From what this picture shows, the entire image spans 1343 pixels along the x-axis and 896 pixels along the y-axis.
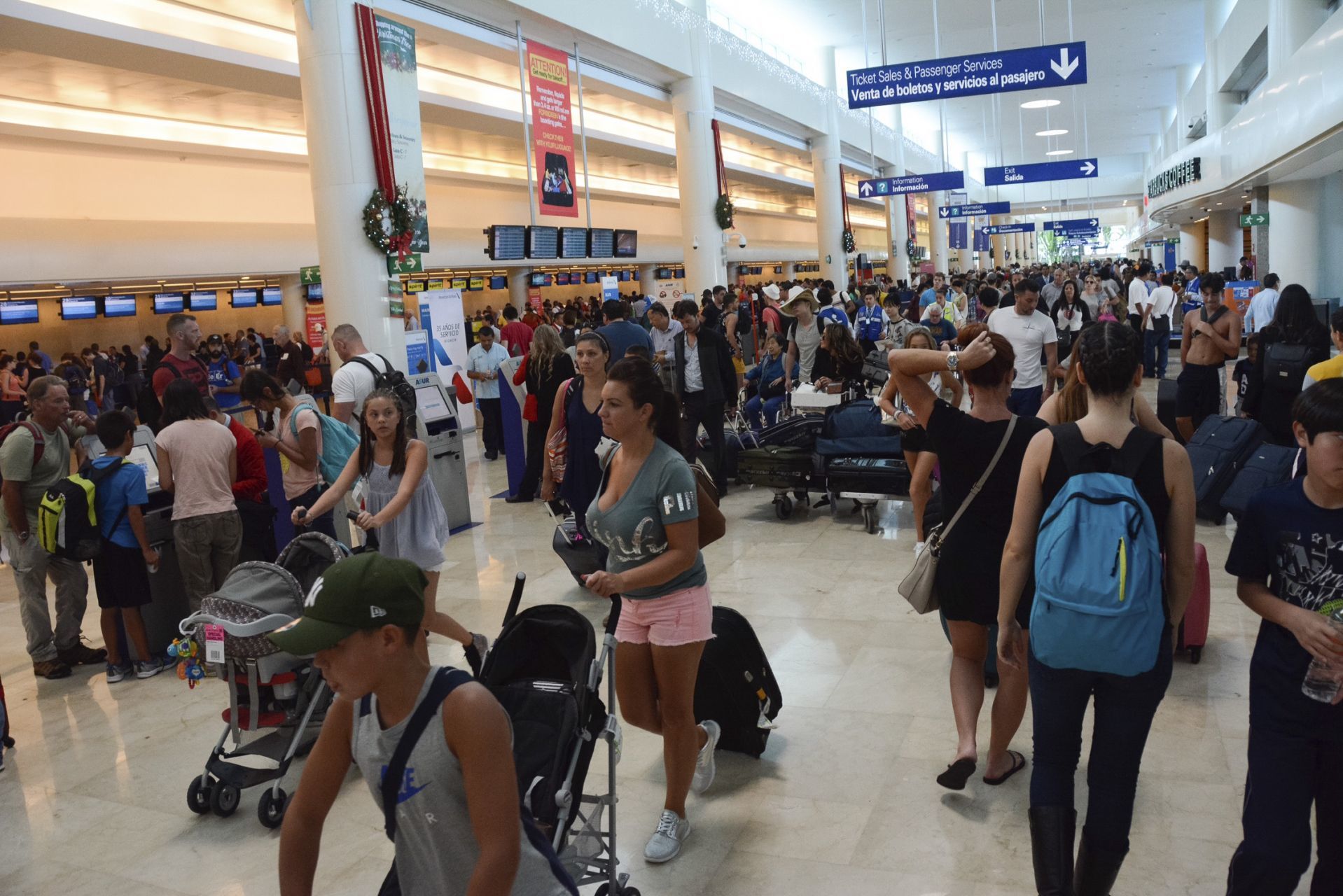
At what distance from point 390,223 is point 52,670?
6.37 metres

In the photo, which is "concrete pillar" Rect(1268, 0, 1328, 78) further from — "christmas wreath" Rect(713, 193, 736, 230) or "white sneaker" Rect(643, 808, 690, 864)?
"white sneaker" Rect(643, 808, 690, 864)

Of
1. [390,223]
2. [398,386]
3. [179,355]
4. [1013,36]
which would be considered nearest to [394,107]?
[390,223]

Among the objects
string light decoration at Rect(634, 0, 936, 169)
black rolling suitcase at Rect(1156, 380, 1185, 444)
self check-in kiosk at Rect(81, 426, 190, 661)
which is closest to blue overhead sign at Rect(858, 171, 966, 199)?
string light decoration at Rect(634, 0, 936, 169)

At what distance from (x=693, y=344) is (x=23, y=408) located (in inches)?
450

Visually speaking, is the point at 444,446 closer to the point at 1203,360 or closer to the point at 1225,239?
the point at 1203,360

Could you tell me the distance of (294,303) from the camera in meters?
21.5

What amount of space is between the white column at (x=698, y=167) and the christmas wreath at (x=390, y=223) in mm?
8485

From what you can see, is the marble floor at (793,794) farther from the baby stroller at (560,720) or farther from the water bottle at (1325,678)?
the water bottle at (1325,678)

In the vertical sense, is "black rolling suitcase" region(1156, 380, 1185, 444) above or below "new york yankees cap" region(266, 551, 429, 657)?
below

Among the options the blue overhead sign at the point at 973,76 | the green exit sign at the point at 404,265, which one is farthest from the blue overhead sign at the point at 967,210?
the green exit sign at the point at 404,265

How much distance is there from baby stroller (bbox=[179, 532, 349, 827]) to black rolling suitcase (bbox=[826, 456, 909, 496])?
447 centimetres

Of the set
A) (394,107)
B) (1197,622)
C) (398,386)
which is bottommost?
(1197,622)

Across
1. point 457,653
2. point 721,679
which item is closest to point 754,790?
point 721,679

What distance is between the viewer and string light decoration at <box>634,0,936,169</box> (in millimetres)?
18078
